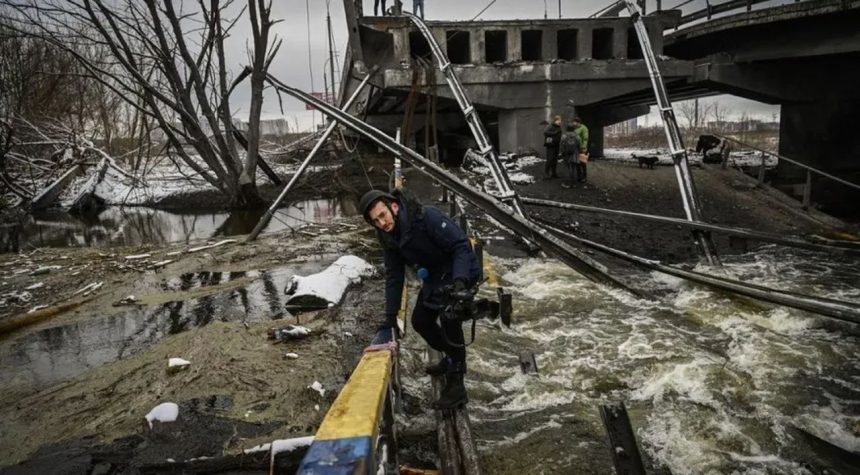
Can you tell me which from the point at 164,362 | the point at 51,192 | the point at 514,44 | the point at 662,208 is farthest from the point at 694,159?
the point at 51,192

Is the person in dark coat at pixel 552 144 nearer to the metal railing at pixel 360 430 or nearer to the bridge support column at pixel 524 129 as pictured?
A: the bridge support column at pixel 524 129

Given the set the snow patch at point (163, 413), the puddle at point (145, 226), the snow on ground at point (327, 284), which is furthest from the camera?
the puddle at point (145, 226)

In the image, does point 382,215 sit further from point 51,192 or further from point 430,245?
point 51,192

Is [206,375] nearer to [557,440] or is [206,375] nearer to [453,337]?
[453,337]

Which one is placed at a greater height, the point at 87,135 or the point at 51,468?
the point at 87,135

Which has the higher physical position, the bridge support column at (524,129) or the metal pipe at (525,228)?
the bridge support column at (524,129)

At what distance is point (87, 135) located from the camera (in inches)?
805

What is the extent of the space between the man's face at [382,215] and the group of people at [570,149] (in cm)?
962

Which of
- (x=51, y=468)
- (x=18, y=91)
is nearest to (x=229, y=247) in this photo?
(x=51, y=468)

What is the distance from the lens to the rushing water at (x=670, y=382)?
10.8 ft

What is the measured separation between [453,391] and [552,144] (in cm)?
1006

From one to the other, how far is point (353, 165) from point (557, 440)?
18.7m

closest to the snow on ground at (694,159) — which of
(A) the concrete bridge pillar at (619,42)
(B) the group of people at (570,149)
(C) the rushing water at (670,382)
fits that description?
(B) the group of people at (570,149)

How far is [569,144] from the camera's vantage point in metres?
11.9
